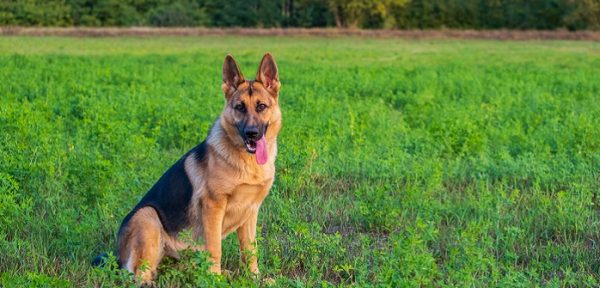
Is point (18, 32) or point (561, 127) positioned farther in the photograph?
point (18, 32)

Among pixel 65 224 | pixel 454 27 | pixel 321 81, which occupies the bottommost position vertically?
pixel 454 27

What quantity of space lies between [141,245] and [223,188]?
26.4 inches

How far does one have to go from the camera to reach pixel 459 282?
5.96m

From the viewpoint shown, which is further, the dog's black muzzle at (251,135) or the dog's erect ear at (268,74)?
the dog's erect ear at (268,74)

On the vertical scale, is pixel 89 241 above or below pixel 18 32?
above

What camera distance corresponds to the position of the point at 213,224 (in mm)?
6094

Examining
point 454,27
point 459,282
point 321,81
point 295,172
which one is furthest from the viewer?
point 454,27

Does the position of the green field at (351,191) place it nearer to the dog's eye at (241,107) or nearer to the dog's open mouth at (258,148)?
the dog's open mouth at (258,148)

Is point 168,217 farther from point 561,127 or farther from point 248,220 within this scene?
point 561,127

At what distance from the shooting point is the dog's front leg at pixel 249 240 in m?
6.32

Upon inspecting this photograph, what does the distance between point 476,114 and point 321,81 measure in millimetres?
7848

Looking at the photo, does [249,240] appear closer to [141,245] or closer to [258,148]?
[258,148]

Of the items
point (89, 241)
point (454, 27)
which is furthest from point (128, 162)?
point (454, 27)

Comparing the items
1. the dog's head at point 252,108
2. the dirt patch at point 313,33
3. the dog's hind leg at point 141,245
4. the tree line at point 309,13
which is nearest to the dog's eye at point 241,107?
the dog's head at point 252,108
